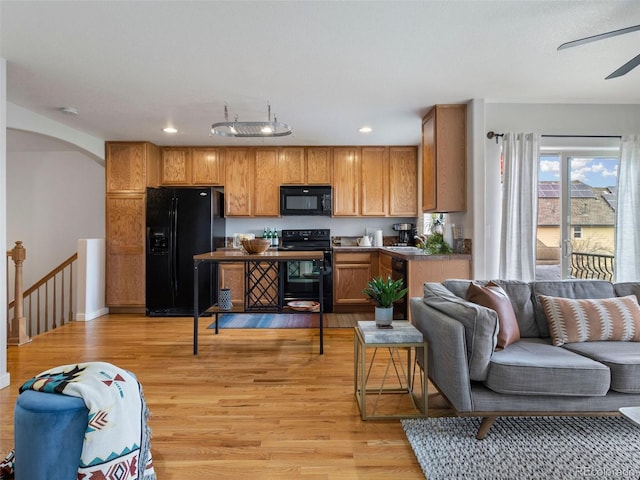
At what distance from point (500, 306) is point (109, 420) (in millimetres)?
2071

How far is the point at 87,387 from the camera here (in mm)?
1573

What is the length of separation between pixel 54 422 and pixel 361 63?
2766 millimetres

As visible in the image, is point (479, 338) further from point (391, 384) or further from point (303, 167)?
point (303, 167)

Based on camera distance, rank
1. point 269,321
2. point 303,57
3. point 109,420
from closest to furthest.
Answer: point 109,420, point 303,57, point 269,321

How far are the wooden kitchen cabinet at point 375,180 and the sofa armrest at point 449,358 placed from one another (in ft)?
11.1

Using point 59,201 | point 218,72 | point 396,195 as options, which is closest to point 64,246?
point 59,201

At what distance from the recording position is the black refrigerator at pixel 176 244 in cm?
516

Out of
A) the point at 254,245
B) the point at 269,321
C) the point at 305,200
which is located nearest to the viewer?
the point at 254,245

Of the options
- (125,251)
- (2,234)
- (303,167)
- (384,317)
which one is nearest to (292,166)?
(303,167)

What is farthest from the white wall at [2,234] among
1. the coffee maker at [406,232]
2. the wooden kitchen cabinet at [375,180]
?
the coffee maker at [406,232]

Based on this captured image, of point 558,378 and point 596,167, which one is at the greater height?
point 596,167

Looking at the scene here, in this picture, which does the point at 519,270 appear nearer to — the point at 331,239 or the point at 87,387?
the point at 331,239

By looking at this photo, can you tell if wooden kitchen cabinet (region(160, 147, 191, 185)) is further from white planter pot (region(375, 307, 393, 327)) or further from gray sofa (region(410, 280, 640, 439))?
gray sofa (region(410, 280, 640, 439))

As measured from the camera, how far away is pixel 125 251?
5.32 m
